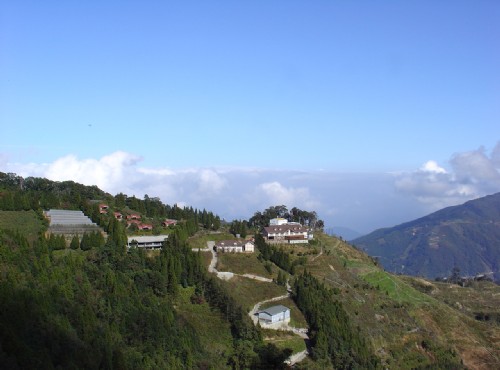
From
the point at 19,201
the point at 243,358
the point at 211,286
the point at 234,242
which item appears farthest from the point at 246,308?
the point at 19,201

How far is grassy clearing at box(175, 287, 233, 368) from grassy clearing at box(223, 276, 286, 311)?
499 cm

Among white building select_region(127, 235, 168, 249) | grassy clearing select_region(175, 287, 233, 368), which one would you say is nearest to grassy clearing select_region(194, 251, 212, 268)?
white building select_region(127, 235, 168, 249)

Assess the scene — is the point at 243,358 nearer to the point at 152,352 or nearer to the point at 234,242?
the point at 152,352

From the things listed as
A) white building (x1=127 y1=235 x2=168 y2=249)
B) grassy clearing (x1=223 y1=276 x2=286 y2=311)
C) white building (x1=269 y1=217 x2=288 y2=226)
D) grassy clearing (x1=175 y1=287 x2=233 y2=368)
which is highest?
white building (x1=269 y1=217 x2=288 y2=226)

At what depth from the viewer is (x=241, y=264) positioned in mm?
61188

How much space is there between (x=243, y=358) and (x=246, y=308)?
10.8 meters

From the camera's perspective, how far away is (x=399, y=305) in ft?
218

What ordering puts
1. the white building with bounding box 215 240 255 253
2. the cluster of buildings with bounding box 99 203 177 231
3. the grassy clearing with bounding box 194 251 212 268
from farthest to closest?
the cluster of buildings with bounding box 99 203 177 231, the white building with bounding box 215 240 255 253, the grassy clearing with bounding box 194 251 212 268

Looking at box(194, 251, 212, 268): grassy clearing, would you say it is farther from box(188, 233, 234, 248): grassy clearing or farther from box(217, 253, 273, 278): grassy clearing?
box(188, 233, 234, 248): grassy clearing

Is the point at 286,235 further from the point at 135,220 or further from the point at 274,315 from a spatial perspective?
the point at 274,315

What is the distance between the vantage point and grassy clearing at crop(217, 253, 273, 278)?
59500mm

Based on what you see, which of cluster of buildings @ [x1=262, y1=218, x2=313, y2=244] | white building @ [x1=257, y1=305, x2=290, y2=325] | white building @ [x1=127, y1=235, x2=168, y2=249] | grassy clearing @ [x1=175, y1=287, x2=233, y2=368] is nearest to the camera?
grassy clearing @ [x1=175, y1=287, x2=233, y2=368]

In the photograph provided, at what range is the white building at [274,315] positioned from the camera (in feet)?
162

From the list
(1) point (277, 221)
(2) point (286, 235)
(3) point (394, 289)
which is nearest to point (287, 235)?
(2) point (286, 235)
